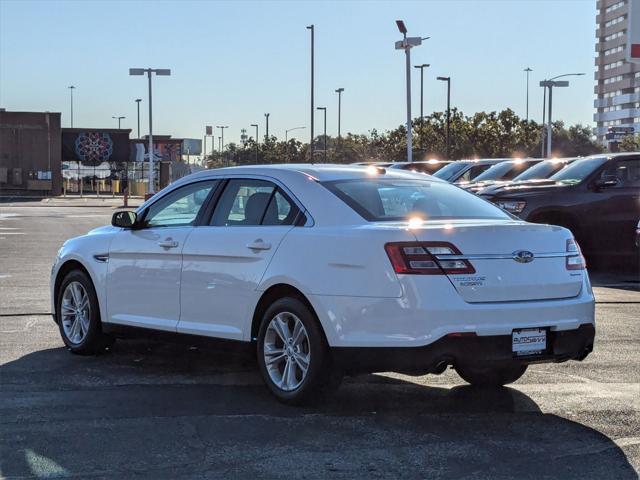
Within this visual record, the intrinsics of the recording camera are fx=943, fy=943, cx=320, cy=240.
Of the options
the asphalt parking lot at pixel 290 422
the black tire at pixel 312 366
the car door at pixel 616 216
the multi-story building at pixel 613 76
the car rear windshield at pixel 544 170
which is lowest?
the asphalt parking lot at pixel 290 422

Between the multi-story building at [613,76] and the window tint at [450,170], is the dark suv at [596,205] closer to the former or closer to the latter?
the window tint at [450,170]

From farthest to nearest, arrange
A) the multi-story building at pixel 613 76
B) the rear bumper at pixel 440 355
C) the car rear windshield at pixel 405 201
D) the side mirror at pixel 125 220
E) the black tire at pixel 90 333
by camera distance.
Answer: the multi-story building at pixel 613 76
the black tire at pixel 90 333
the side mirror at pixel 125 220
the car rear windshield at pixel 405 201
the rear bumper at pixel 440 355

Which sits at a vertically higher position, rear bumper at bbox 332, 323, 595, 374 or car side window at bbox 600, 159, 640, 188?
car side window at bbox 600, 159, 640, 188

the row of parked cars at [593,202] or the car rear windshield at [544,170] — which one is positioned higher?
the car rear windshield at [544,170]

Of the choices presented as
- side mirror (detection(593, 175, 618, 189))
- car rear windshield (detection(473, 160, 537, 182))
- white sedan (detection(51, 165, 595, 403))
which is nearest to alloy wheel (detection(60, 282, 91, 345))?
white sedan (detection(51, 165, 595, 403))

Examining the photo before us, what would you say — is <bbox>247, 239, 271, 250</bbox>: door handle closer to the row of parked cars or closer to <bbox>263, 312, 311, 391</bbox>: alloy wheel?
<bbox>263, 312, 311, 391</bbox>: alloy wheel

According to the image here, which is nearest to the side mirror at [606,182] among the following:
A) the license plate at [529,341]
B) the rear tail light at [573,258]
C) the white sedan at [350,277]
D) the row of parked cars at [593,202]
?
the row of parked cars at [593,202]

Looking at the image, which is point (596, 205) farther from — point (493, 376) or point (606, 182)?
point (493, 376)

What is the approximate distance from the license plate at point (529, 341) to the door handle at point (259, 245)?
5.62 feet

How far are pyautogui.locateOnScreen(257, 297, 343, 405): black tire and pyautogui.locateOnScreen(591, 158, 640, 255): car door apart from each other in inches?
381

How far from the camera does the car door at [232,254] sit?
6344mm

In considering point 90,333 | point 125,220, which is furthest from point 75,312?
point 125,220

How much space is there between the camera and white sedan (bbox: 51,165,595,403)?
557cm

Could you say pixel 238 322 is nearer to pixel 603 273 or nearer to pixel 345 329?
pixel 345 329
